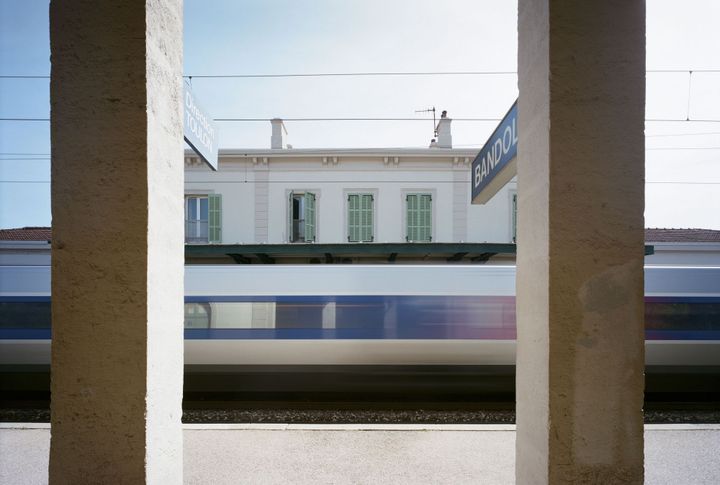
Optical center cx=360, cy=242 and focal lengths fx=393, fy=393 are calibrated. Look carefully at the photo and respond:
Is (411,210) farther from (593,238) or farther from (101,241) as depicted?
(101,241)

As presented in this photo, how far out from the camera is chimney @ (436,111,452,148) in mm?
Result: 15164

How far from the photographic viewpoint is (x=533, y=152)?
2.27 m

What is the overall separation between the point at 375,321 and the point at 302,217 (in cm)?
827

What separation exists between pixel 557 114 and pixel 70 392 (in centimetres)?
294

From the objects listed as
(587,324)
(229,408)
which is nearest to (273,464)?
(229,408)

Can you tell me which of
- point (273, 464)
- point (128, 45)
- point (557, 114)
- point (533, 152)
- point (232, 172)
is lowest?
point (273, 464)

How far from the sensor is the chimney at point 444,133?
15.2 m

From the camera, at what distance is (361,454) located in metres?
4.02

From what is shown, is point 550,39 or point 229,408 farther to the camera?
point 229,408

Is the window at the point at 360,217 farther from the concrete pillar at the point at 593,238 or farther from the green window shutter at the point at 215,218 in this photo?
the concrete pillar at the point at 593,238

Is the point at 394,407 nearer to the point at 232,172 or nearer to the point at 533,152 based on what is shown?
the point at 533,152

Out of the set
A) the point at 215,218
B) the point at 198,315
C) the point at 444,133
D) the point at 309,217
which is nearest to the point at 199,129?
the point at 198,315

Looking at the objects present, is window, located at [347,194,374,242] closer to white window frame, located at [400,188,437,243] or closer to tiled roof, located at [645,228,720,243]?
white window frame, located at [400,188,437,243]

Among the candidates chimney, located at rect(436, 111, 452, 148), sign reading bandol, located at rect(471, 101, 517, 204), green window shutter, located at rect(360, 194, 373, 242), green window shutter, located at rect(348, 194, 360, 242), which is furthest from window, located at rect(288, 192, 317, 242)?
sign reading bandol, located at rect(471, 101, 517, 204)
